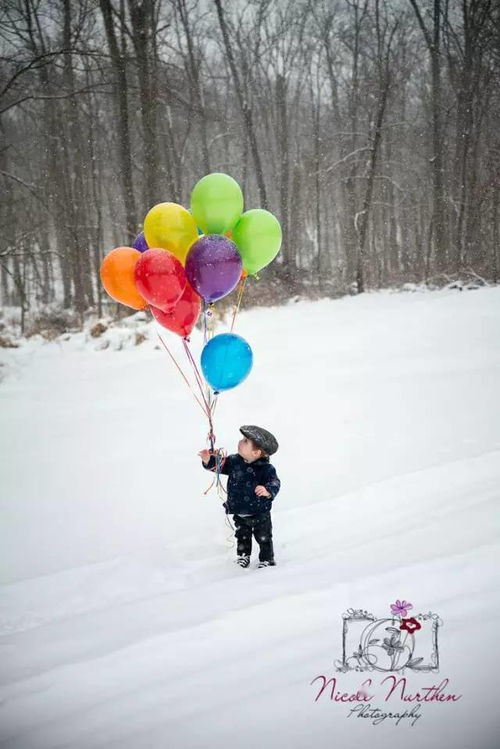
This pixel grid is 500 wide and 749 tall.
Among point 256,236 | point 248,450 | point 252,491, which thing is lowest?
point 252,491

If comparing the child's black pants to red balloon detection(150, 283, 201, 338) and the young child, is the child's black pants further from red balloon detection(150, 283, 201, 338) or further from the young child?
red balloon detection(150, 283, 201, 338)

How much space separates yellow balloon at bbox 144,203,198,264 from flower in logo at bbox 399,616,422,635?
9.04 ft

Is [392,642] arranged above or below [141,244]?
below

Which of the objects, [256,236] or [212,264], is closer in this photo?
[212,264]

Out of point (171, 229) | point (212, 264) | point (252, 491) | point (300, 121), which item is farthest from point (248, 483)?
point (300, 121)

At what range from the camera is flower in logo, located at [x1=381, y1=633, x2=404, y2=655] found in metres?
2.20

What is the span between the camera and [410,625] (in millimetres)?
2283

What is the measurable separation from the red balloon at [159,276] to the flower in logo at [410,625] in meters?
2.40

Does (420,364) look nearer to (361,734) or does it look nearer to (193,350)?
(193,350)

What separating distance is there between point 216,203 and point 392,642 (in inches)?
116

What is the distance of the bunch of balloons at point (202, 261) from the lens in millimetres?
2957

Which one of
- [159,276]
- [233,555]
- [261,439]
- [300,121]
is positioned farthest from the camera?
[300,121]

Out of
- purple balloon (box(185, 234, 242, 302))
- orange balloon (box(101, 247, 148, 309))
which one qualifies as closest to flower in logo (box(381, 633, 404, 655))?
purple balloon (box(185, 234, 242, 302))

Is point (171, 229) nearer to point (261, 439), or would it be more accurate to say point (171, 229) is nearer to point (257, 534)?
point (261, 439)
